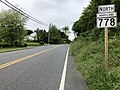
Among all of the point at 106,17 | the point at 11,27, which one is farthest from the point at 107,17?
the point at 11,27

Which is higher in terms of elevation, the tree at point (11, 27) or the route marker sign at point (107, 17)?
the tree at point (11, 27)

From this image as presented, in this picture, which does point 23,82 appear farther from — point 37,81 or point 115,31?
point 115,31

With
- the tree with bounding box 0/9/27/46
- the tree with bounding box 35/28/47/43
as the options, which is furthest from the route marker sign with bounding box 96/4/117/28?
the tree with bounding box 35/28/47/43

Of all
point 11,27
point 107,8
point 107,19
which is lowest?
point 107,19

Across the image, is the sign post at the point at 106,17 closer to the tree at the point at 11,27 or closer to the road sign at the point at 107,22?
the road sign at the point at 107,22

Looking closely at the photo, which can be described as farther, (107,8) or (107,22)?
(107,8)

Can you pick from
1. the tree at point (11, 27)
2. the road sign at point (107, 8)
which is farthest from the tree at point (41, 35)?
the road sign at point (107, 8)

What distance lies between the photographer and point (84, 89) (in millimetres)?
7285

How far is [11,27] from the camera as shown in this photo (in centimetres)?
5516

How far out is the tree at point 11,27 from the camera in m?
55.1

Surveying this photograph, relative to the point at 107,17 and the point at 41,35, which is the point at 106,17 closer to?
the point at 107,17

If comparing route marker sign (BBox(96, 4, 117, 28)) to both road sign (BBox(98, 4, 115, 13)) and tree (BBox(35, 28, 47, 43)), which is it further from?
tree (BBox(35, 28, 47, 43))

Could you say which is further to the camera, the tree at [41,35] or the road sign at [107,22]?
the tree at [41,35]

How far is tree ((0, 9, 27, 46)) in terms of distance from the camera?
5509cm
